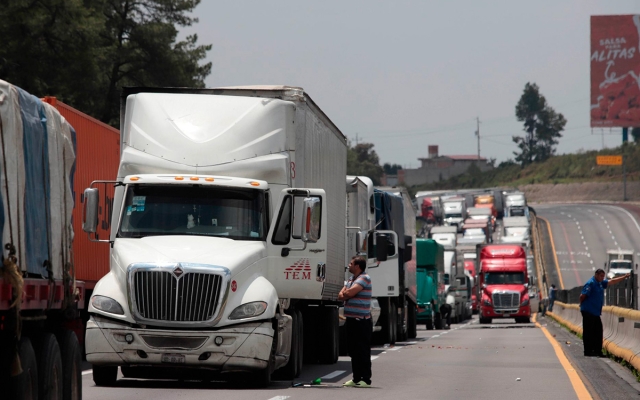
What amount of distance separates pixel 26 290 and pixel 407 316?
86.1 ft

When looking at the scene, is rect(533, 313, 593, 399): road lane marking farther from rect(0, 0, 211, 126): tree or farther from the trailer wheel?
rect(0, 0, 211, 126): tree

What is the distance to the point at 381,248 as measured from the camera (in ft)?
78.9

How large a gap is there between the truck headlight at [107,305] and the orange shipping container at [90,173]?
4241 mm

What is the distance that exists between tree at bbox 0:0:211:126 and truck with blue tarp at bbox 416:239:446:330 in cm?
1914

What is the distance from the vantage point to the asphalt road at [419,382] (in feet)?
46.4

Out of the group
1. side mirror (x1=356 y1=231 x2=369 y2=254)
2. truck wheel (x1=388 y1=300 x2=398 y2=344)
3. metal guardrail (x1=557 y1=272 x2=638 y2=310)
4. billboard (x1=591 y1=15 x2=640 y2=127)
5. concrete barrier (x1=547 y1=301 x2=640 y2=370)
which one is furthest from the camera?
billboard (x1=591 y1=15 x2=640 y2=127)

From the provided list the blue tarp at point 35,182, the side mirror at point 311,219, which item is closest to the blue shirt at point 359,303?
the side mirror at point 311,219

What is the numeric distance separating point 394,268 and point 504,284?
85.7 feet

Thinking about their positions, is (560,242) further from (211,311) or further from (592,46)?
(211,311)

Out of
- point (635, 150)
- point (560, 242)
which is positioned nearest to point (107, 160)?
point (560, 242)

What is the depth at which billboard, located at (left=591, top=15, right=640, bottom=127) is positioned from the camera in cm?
13638

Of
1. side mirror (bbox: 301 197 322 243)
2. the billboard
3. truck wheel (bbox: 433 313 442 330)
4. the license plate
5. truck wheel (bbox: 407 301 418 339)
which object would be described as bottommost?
truck wheel (bbox: 433 313 442 330)

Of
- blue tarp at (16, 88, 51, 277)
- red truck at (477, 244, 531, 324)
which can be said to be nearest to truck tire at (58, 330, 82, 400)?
blue tarp at (16, 88, 51, 277)

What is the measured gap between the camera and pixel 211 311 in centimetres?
1402
